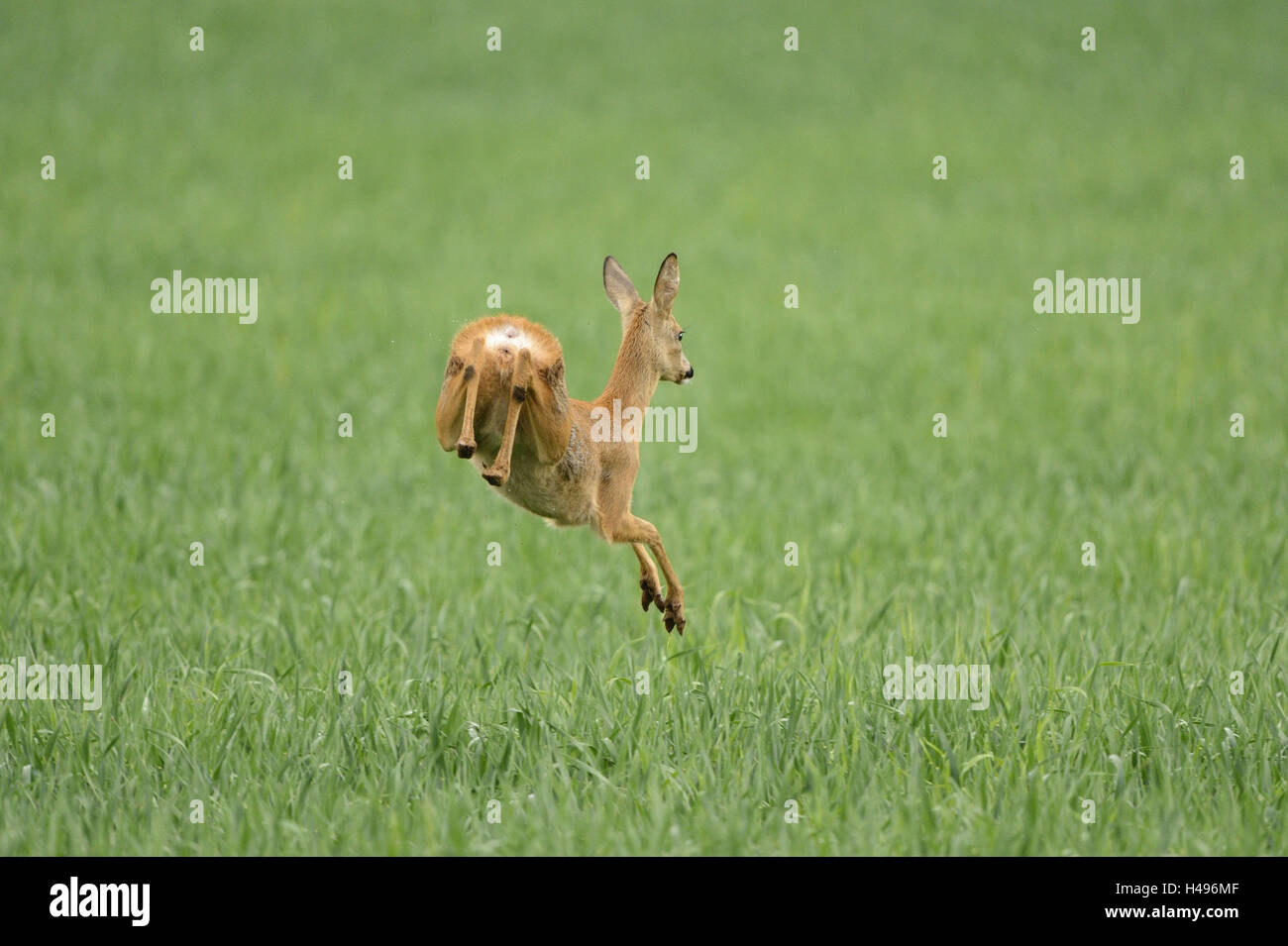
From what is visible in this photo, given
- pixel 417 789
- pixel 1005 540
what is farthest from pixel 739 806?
pixel 1005 540

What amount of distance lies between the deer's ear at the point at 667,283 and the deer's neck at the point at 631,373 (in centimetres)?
11

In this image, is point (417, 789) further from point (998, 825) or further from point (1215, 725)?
point (1215, 725)

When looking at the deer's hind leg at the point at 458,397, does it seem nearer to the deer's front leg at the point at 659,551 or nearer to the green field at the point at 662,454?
the green field at the point at 662,454

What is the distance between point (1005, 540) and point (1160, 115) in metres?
21.1

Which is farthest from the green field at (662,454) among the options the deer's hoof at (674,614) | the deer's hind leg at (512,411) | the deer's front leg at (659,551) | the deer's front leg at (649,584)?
the deer's hoof at (674,614)

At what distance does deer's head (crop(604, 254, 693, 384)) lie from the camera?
3445mm

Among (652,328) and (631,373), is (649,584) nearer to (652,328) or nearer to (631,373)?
(631,373)

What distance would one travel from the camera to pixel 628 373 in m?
3.47

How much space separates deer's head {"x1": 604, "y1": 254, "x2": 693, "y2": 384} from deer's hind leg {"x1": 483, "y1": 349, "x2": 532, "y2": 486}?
1.70ft

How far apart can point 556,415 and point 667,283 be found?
50cm

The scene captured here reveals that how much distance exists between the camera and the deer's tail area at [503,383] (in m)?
2.95

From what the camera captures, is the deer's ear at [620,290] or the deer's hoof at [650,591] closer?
the deer's hoof at [650,591]

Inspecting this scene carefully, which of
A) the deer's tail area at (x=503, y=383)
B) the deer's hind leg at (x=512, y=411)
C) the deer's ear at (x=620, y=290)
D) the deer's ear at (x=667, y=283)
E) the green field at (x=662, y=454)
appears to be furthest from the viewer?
the green field at (x=662, y=454)

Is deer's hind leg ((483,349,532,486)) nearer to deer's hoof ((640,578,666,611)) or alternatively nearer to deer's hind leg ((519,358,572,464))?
deer's hind leg ((519,358,572,464))
